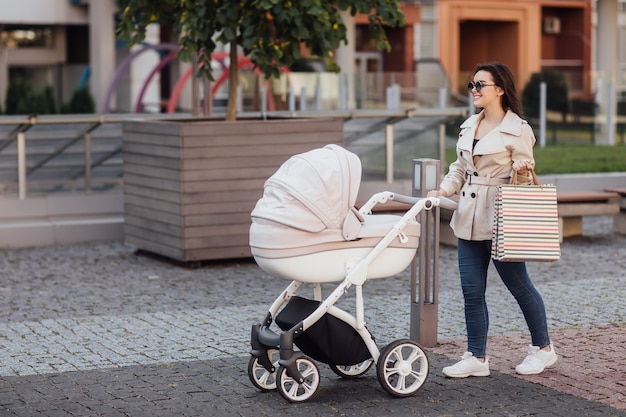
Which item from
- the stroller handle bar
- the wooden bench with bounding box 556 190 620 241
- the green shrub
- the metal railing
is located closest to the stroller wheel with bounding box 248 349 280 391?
the stroller handle bar

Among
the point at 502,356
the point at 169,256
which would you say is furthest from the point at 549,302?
the point at 169,256

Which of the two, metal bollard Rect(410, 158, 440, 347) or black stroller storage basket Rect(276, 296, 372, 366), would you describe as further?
metal bollard Rect(410, 158, 440, 347)

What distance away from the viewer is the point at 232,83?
1274 centimetres

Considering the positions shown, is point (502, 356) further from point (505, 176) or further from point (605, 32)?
point (605, 32)

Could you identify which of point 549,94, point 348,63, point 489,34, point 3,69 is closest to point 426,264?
point 549,94

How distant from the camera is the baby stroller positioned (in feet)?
22.1

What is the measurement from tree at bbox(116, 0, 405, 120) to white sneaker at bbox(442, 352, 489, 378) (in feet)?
16.9

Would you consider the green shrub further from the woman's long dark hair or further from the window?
the window

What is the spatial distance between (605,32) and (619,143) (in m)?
10.4

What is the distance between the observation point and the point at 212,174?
473 inches

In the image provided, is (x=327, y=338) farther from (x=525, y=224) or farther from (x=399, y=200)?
(x=525, y=224)

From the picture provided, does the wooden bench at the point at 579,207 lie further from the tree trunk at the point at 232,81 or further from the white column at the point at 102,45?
the white column at the point at 102,45

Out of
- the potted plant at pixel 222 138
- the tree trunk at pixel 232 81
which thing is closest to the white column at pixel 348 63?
the tree trunk at pixel 232 81

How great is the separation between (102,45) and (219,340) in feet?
84.3
